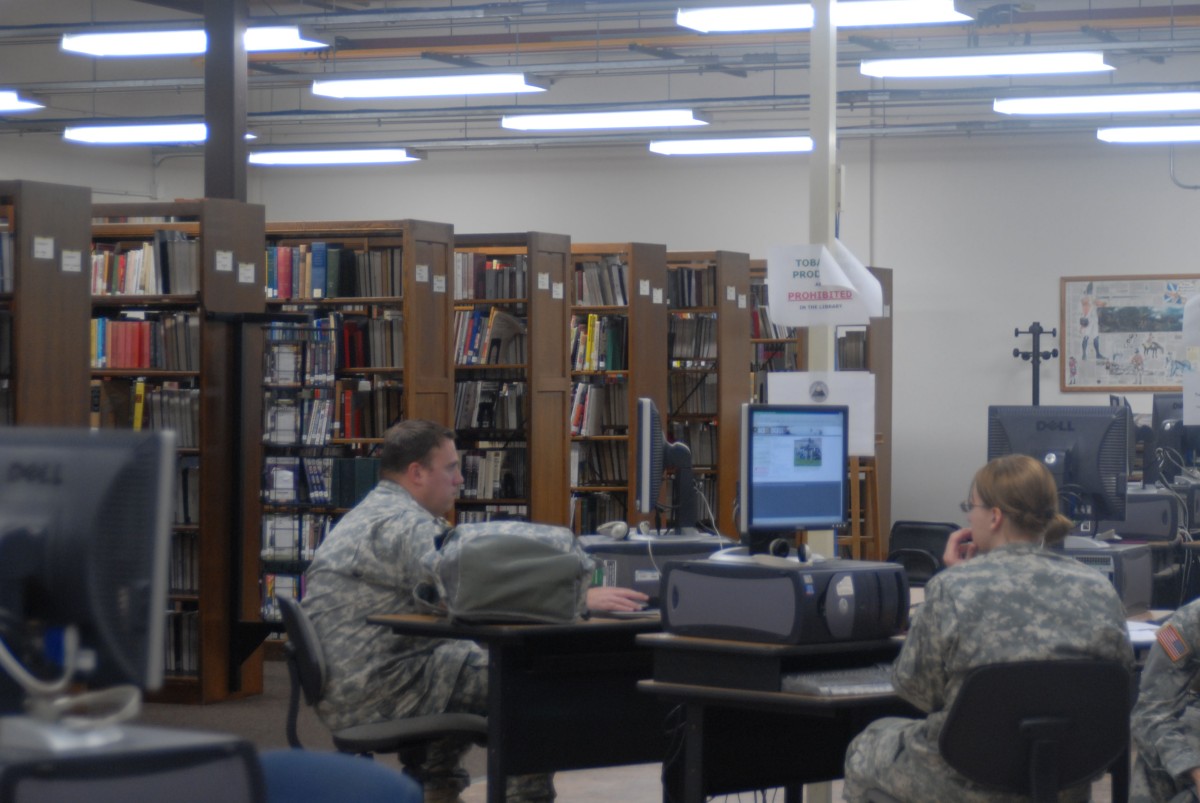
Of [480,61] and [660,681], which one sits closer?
[660,681]

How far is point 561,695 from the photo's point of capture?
4.26 m

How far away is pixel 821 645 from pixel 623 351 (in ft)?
20.2

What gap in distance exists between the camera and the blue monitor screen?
404 cm

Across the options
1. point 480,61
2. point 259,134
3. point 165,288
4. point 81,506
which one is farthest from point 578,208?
point 81,506

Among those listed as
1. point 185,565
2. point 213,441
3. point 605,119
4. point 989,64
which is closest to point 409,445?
point 213,441

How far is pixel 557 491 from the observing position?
8.89m

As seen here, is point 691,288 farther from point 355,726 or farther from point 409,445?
point 355,726

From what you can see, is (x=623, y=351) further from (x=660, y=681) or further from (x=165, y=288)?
(x=660, y=681)

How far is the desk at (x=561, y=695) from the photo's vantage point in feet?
13.2

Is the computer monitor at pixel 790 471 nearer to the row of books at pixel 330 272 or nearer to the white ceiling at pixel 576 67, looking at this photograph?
the row of books at pixel 330 272

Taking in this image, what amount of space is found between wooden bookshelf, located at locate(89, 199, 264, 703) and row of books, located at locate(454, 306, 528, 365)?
163cm

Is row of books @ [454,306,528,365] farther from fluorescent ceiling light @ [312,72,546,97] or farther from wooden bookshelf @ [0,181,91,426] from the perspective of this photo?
wooden bookshelf @ [0,181,91,426]

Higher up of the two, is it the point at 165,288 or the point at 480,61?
the point at 480,61

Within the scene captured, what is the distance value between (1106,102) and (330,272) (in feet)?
16.6
